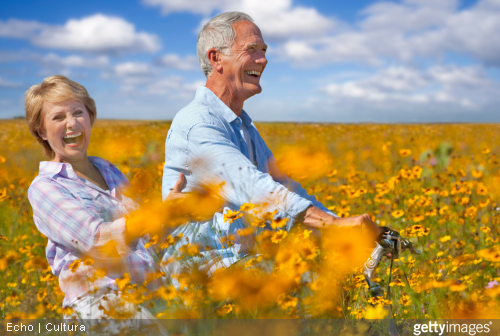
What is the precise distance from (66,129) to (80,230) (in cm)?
55

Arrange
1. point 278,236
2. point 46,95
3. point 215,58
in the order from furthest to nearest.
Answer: point 215,58, point 46,95, point 278,236

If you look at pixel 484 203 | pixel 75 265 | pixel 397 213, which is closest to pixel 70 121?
pixel 75 265

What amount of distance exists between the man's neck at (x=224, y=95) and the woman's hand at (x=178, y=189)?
1.73 feet

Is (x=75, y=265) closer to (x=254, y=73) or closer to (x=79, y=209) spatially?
(x=79, y=209)

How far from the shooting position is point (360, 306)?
2271mm

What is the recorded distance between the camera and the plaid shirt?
2.19 metres

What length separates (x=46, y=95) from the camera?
2457 mm

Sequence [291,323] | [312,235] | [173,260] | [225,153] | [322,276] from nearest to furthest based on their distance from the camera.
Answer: [291,323] < [322,276] < [173,260] < [225,153] < [312,235]

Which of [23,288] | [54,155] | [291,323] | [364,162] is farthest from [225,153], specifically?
[364,162]

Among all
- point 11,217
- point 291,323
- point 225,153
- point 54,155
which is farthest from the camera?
point 11,217

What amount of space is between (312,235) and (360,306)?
1.28ft

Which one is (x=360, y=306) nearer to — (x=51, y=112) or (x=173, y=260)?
(x=173, y=260)

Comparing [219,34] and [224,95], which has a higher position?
[219,34]

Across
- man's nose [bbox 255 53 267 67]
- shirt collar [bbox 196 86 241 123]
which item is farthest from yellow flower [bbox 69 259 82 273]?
man's nose [bbox 255 53 267 67]
